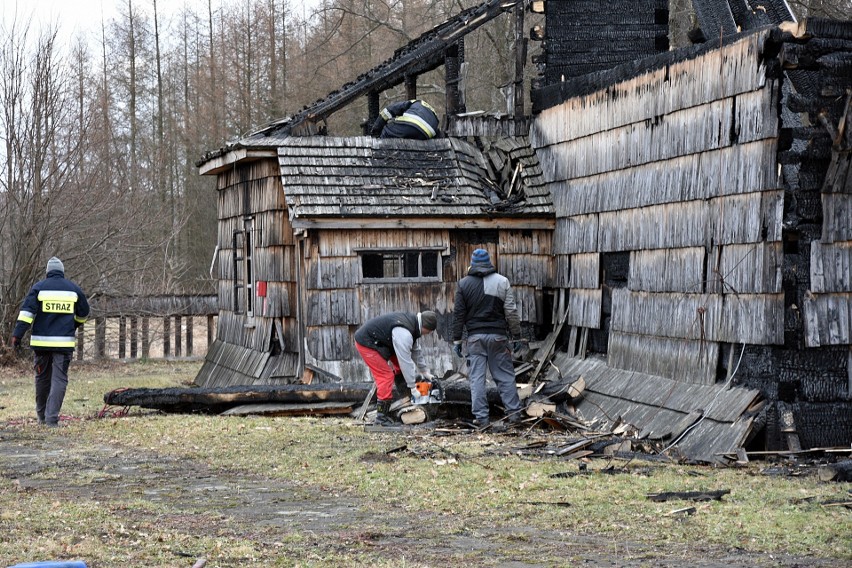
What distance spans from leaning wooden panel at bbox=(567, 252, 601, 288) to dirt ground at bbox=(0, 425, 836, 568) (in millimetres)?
5441

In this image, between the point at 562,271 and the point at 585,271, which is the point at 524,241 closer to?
the point at 562,271

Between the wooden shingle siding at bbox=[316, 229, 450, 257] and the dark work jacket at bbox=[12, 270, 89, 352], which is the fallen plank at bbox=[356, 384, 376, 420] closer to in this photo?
the wooden shingle siding at bbox=[316, 229, 450, 257]

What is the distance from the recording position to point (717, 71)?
40.3 feet

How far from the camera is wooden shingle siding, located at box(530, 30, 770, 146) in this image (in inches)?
460

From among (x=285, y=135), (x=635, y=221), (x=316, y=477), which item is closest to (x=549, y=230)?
(x=635, y=221)

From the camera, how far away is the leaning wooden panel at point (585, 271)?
50.4 ft

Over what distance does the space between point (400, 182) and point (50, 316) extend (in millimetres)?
5540

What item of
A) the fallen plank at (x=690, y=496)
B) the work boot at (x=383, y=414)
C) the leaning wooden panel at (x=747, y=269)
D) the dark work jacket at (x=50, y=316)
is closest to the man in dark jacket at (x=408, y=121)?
the work boot at (x=383, y=414)

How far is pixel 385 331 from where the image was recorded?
1390cm

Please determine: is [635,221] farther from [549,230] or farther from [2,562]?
[2,562]

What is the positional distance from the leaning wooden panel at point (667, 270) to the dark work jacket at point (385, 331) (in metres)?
2.89

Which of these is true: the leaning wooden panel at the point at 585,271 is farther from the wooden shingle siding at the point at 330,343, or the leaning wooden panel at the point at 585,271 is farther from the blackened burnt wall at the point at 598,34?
the wooden shingle siding at the point at 330,343

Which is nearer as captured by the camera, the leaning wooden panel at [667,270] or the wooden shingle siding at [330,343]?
the leaning wooden panel at [667,270]

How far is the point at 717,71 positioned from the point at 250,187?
8782 mm
